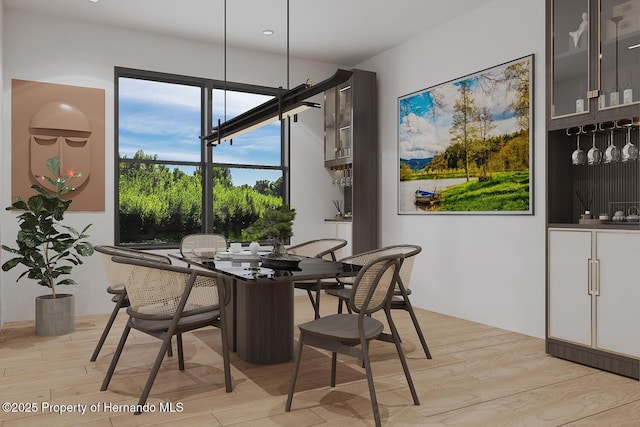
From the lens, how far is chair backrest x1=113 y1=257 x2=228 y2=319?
2709 mm

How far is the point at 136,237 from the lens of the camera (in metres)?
5.51

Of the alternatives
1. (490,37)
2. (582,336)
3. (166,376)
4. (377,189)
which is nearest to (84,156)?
(166,376)

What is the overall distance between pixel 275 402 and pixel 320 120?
4.46 meters

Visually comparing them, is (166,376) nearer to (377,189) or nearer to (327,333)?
(327,333)

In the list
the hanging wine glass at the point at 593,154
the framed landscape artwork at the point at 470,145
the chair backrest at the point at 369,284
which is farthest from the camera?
the framed landscape artwork at the point at 470,145

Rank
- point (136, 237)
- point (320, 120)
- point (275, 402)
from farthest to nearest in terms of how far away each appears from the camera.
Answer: point (320, 120), point (136, 237), point (275, 402)

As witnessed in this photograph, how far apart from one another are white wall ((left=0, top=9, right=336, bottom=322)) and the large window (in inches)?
4.9

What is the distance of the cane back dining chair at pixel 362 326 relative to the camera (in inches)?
97.0

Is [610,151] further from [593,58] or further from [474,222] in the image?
[474,222]

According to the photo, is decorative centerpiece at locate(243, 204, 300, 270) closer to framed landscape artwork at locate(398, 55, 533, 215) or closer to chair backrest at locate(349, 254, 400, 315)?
chair backrest at locate(349, 254, 400, 315)

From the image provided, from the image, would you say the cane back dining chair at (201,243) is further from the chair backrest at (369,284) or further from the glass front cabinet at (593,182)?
the glass front cabinet at (593,182)

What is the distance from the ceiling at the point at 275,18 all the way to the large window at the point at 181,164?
0.57m

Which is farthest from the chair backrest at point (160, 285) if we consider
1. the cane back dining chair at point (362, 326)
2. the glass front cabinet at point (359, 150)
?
the glass front cabinet at point (359, 150)

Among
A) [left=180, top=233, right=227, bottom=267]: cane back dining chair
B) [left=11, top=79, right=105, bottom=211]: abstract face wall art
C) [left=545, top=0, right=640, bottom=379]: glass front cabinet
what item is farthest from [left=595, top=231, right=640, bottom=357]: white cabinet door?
[left=11, top=79, right=105, bottom=211]: abstract face wall art
